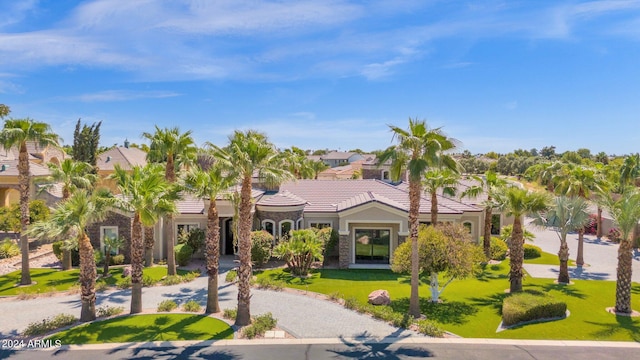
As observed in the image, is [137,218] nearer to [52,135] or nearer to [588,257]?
[52,135]

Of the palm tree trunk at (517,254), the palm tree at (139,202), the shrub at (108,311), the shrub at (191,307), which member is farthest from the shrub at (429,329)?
the shrub at (108,311)

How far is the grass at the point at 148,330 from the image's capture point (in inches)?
626

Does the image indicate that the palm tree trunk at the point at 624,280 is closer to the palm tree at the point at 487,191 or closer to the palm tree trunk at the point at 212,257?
the palm tree at the point at 487,191

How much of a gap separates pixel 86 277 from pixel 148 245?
28.9 ft

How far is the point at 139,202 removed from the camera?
17094mm

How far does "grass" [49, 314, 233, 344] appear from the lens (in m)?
15.9

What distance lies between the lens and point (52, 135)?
23.4 meters

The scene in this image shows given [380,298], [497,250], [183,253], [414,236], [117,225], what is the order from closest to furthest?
[414,236] < [380,298] < [183,253] < [117,225] < [497,250]

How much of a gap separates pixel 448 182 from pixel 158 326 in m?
20.1

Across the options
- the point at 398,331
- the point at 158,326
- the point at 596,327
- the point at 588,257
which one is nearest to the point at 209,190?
the point at 158,326

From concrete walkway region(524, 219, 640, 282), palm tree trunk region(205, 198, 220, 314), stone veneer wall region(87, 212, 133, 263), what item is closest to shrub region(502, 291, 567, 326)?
concrete walkway region(524, 219, 640, 282)

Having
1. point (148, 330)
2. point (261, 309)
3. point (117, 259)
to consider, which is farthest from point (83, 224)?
point (117, 259)

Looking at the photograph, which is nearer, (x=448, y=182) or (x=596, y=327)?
(x=596, y=327)

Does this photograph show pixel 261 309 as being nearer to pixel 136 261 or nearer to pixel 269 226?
pixel 136 261
